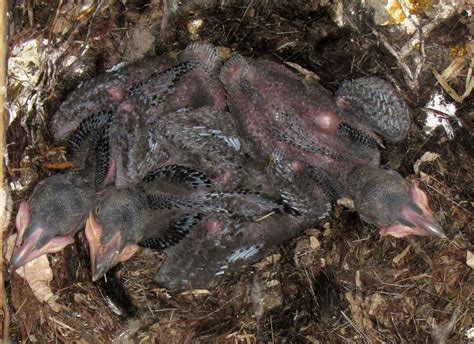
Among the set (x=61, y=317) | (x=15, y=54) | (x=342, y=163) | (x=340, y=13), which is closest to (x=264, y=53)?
(x=340, y=13)

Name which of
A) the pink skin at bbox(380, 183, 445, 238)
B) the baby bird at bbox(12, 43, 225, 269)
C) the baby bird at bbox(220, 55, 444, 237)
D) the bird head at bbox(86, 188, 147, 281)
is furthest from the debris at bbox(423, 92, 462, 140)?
the bird head at bbox(86, 188, 147, 281)

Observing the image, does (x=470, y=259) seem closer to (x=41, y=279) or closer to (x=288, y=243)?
(x=288, y=243)

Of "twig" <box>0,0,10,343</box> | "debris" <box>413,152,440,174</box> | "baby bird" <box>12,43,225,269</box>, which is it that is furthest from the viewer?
"debris" <box>413,152,440,174</box>

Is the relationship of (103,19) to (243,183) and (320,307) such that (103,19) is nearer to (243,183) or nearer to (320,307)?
(243,183)

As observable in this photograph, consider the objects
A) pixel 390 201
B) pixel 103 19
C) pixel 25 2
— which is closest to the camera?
pixel 390 201

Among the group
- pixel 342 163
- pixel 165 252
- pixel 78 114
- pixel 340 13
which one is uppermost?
pixel 340 13

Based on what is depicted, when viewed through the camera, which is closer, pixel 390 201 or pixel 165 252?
pixel 390 201

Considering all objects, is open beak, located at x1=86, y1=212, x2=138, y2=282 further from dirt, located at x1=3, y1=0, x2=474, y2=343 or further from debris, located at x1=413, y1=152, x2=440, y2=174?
debris, located at x1=413, y1=152, x2=440, y2=174

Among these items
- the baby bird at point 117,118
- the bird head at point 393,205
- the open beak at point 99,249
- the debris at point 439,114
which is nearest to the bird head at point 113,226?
the open beak at point 99,249
